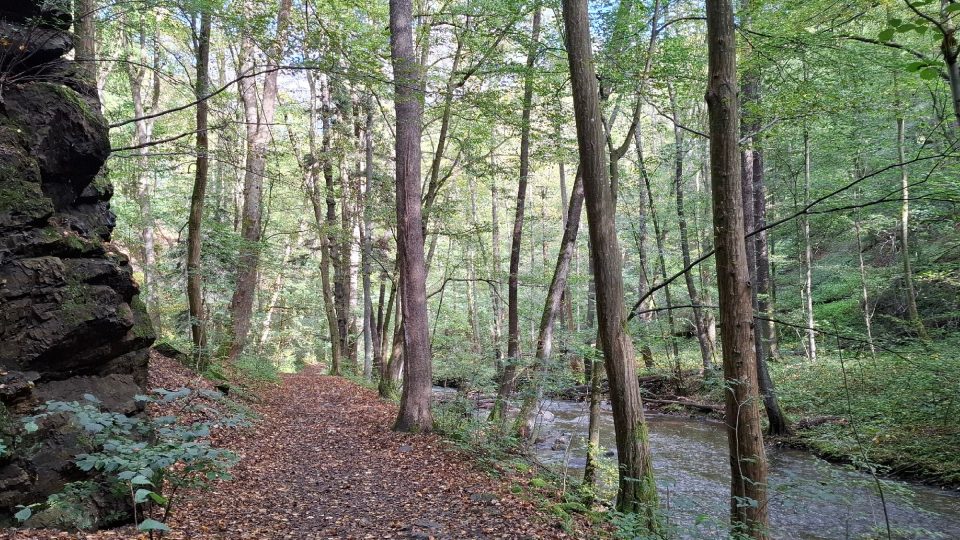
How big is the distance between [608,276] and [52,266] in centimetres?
506

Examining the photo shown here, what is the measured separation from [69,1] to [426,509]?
6.36m

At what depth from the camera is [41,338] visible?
13.5 feet

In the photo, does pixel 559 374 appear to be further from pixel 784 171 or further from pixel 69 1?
pixel 784 171

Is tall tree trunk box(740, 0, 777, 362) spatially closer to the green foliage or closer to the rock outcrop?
the green foliage

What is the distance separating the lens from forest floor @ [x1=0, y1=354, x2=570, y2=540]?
447 cm

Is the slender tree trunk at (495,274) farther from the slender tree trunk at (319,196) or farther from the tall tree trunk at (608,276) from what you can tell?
the slender tree trunk at (319,196)

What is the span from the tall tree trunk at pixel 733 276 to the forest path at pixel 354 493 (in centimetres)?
177

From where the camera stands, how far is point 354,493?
5.60 meters

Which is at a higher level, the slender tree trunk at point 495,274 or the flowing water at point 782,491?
the slender tree trunk at point 495,274

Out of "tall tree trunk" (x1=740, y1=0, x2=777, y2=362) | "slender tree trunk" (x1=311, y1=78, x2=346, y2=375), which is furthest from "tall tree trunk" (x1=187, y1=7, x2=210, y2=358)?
"tall tree trunk" (x1=740, y1=0, x2=777, y2=362)

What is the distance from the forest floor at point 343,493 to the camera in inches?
176

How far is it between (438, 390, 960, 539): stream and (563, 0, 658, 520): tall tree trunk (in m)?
0.35

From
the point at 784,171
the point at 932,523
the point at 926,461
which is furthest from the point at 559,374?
the point at 784,171

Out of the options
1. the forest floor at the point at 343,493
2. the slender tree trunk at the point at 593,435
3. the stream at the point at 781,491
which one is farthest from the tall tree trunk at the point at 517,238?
the forest floor at the point at 343,493
